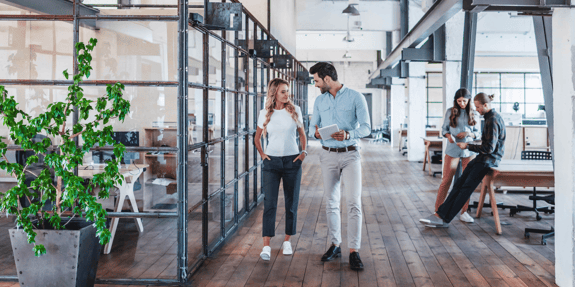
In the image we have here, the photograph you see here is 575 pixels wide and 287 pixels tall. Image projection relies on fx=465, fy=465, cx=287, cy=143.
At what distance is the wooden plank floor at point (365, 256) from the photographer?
374cm

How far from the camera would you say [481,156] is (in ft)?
16.9

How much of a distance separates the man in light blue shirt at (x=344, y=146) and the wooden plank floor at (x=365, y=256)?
0.39 meters

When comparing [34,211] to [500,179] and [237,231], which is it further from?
[500,179]

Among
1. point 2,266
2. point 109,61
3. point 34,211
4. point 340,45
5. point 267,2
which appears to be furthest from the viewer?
point 340,45

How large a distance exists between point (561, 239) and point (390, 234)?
197 cm

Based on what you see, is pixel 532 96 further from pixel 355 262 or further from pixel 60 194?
pixel 60 194

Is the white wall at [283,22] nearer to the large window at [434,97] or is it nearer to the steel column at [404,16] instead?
the steel column at [404,16]

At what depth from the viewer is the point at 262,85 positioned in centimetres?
702

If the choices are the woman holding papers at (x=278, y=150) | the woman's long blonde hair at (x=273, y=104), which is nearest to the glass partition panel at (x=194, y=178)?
the woman holding papers at (x=278, y=150)

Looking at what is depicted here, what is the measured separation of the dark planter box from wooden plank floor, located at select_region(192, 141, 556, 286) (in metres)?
0.95

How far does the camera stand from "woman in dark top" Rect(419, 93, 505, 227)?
5035 millimetres

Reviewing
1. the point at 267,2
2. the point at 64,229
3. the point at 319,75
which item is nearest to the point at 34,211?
the point at 64,229

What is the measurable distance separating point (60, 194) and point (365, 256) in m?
2.69

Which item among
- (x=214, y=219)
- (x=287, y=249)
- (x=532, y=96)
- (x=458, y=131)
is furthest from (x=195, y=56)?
(x=532, y=96)
